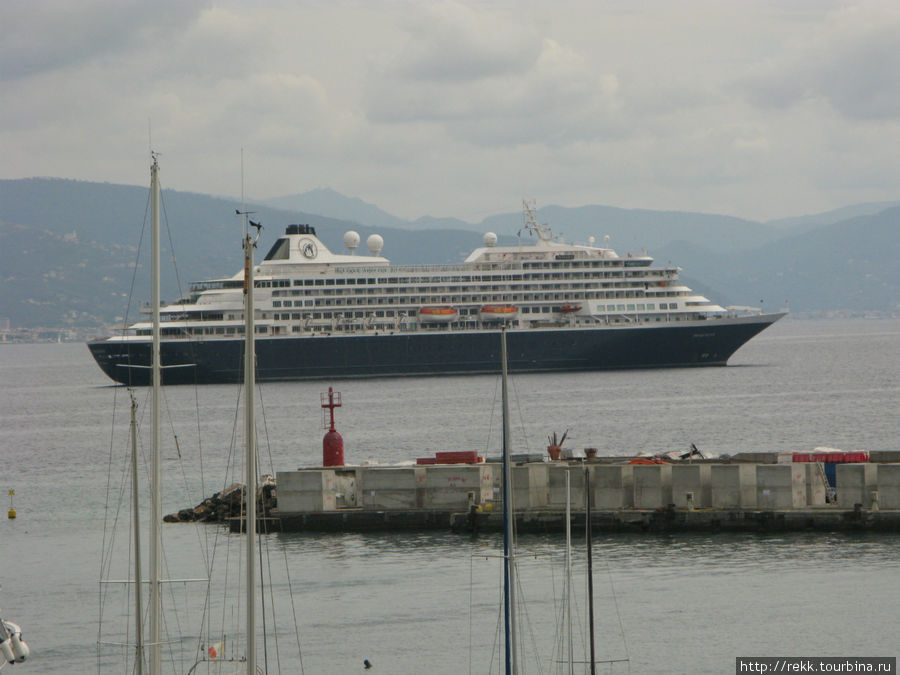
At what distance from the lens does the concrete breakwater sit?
2716 cm

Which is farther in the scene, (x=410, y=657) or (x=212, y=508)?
(x=212, y=508)

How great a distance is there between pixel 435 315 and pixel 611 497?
5843 centimetres

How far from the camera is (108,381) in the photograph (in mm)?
106312

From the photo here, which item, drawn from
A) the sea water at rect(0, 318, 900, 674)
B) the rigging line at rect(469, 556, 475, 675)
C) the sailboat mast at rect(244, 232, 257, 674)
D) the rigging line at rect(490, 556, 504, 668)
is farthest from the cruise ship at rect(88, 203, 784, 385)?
the sailboat mast at rect(244, 232, 257, 674)

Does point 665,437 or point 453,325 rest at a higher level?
point 453,325

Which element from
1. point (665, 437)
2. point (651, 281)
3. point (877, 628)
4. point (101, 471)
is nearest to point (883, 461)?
point (877, 628)

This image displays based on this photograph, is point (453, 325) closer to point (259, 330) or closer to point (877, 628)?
point (259, 330)

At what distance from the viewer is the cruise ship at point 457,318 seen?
276 feet

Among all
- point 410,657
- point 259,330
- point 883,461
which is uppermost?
point 259,330

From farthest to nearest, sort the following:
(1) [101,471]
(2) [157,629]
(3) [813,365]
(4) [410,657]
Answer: (3) [813,365], (1) [101,471], (4) [410,657], (2) [157,629]

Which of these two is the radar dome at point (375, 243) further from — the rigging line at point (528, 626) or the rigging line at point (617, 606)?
the rigging line at point (528, 626)

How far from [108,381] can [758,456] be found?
3194 inches

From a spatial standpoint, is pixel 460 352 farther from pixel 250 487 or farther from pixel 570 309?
pixel 250 487

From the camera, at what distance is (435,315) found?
86375mm
